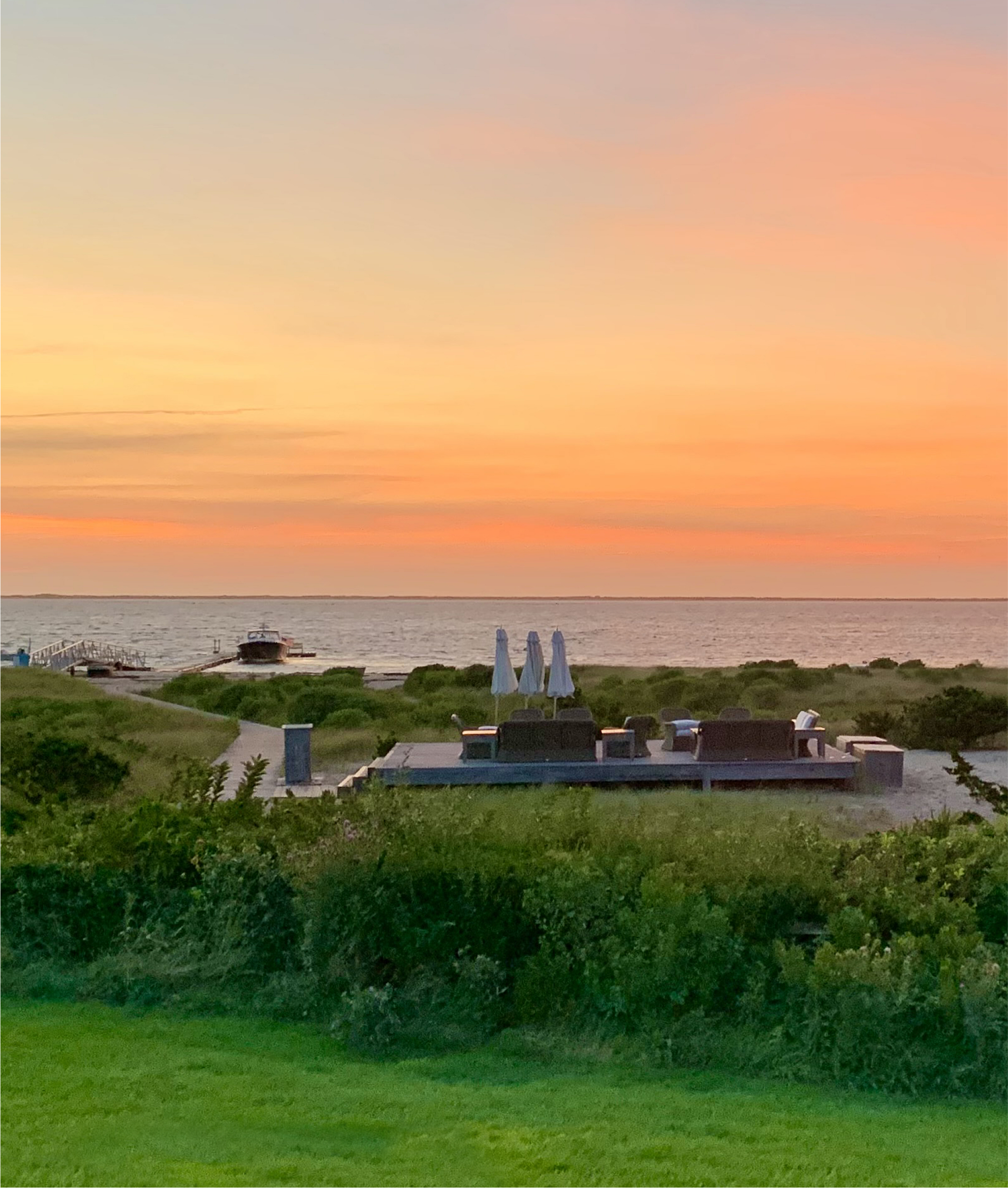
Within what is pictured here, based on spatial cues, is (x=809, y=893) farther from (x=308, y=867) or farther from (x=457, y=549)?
(x=457, y=549)

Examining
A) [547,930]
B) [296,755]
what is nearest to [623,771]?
[296,755]

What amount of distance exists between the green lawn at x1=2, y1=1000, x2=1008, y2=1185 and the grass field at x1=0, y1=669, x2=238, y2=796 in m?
8.16

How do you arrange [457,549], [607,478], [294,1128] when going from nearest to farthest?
[294,1128]
[607,478]
[457,549]

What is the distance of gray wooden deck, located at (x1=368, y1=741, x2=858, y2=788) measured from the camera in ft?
43.8

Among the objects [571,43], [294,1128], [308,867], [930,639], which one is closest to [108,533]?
[571,43]

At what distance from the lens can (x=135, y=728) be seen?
2034 centimetres

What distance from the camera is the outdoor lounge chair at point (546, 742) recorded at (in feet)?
45.2

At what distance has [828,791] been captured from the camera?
45.5ft

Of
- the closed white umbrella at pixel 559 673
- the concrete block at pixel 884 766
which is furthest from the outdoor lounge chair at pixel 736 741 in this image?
the closed white umbrella at pixel 559 673

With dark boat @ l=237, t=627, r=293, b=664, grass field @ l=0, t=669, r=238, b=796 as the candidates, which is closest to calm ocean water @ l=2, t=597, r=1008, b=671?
dark boat @ l=237, t=627, r=293, b=664

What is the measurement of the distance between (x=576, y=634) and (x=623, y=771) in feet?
292

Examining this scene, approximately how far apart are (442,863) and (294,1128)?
1803mm

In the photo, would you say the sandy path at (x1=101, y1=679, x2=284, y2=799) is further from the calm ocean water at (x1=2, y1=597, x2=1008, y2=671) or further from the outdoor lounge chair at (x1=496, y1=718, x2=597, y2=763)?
the calm ocean water at (x1=2, y1=597, x2=1008, y2=671)

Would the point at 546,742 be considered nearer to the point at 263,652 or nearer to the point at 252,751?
the point at 252,751
